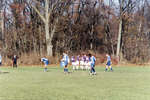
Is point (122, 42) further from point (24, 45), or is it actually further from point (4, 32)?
point (4, 32)

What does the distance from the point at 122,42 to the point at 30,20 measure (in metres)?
22.0

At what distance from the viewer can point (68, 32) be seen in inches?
2621

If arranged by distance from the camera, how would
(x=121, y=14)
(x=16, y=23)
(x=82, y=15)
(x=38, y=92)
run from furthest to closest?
(x=82, y=15)
(x=16, y=23)
(x=121, y=14)
(x=38, y=92)

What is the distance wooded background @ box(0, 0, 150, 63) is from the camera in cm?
5653

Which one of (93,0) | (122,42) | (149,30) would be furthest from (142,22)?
(93,0)

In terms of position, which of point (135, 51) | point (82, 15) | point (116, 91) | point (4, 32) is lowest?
point (116, 91)

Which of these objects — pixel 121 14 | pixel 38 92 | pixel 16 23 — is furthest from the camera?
pixel 16 23

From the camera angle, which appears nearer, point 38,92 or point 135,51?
point 38,92

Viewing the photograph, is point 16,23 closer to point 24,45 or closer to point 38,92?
point 24,45

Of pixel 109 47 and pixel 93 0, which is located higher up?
pixel 93 0

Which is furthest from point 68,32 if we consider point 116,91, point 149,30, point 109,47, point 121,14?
point 116,91

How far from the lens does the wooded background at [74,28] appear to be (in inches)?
2226

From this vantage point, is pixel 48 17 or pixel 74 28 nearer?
pixel 48 17

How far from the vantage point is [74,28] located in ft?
222
